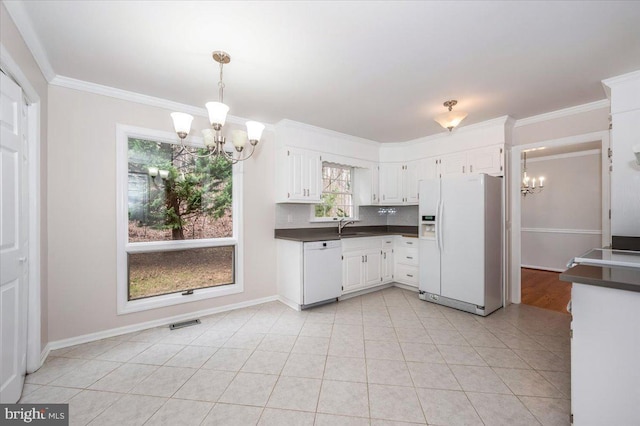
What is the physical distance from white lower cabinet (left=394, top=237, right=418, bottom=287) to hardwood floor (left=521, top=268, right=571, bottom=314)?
1.53 meters

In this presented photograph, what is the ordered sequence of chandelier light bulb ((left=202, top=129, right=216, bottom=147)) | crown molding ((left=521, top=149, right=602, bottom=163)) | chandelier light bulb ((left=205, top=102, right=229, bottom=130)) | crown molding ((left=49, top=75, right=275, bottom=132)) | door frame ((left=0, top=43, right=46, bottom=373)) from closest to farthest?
chandelier light bulb ((left=205, top=102, right=229, bottom=130)) → door frame ((left=0, top=43, right=46, bottom=373)) → chandelier light bulb ((left=202, top=129, right=216, bottom=147)) → crown molding ((left=49, top=75, right=275, bottom=132)) → crown molding ((left=521, top=149, right=602, bottom=163))

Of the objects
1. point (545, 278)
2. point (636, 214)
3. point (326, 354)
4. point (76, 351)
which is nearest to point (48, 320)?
point (76, 351)

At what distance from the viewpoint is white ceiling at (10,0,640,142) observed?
1.67 meters

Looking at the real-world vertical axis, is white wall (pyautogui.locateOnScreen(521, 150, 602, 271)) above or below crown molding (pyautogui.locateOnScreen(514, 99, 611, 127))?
below

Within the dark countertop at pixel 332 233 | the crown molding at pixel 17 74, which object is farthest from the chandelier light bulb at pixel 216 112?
the dark countertop at pixel 332 233

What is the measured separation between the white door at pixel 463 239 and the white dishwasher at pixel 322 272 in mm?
1423

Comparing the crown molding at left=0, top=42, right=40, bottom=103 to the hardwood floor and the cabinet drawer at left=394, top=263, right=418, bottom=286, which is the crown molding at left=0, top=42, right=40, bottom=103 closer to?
the cabinet drawer at left=394, top=263, right=418, bottom=286

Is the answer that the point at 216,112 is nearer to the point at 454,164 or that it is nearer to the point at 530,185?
the point at 454,164

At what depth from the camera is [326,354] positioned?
7.80 feet

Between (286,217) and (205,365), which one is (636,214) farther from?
(205,365)

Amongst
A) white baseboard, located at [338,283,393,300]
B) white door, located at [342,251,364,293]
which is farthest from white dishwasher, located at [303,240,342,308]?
white baseboard, located at [338,283,393,300]

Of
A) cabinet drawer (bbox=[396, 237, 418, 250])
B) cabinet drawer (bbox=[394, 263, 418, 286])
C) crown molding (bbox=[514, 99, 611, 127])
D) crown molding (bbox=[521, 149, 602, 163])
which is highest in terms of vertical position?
crown molding (bbox=[514, 99, 611, 127])

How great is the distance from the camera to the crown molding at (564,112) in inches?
118

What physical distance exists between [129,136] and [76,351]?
2.16m
